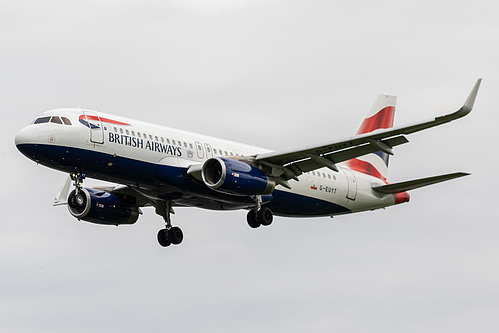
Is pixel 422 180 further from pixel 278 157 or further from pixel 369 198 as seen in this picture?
pixel 278 157

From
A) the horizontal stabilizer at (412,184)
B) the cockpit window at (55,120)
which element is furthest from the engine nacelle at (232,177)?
the horizontal stabilizer at (412,184)

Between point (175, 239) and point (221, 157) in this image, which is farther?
point (175, 239)

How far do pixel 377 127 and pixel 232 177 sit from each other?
46.9 ft

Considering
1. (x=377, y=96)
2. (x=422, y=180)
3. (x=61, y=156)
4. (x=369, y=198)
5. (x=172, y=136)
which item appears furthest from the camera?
(x=377, y=96)

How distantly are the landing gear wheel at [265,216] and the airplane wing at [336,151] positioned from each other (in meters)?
1.65

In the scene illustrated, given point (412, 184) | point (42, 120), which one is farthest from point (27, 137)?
point (412, 184)

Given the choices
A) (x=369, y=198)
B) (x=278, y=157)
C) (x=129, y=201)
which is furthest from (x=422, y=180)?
(x=129, y=201)

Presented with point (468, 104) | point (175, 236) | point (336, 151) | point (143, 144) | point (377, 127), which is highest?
point (377, 127)

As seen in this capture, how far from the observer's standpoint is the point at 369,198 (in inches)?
2104

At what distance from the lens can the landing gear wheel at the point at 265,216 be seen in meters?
48.4

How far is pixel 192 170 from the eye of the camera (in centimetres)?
4556

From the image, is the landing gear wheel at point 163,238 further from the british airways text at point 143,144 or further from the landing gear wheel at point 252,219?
the british airways text at point 143,144

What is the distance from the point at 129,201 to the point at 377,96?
50.0 ft

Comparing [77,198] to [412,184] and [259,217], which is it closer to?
[259,217]
